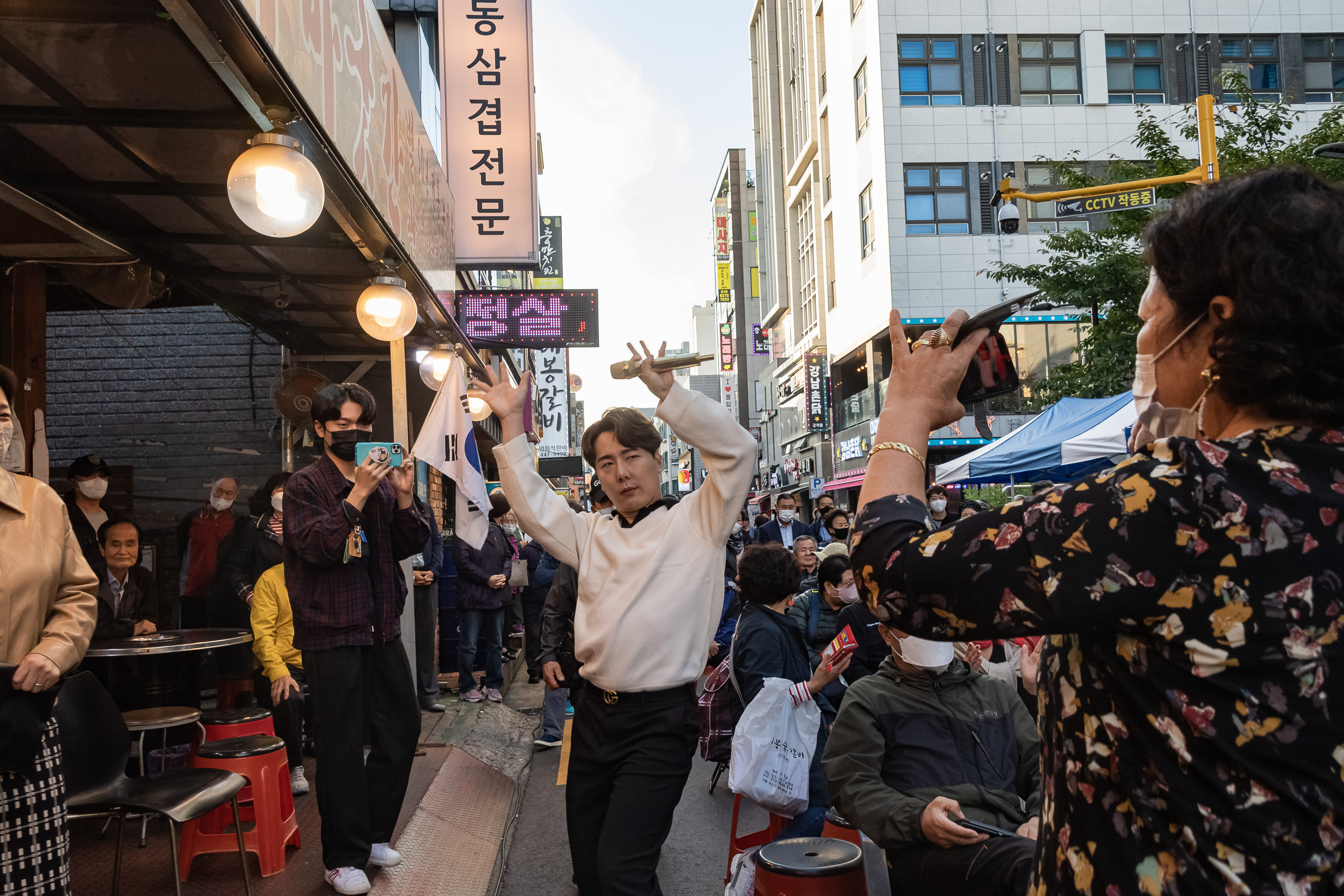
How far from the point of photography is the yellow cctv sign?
11328 mm

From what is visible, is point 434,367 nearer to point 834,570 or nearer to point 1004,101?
point 834,570

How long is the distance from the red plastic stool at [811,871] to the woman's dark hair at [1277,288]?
2156 millimetres

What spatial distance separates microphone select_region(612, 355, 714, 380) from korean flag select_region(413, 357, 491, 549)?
8.22ft

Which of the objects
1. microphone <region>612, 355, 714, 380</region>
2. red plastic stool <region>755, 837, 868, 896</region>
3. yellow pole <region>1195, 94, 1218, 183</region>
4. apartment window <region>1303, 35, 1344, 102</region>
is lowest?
red plastic stool <region>755, 837, 868, 896</region>

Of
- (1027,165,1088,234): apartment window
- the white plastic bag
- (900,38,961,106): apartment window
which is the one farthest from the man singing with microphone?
(900,38,961,106): apartment window

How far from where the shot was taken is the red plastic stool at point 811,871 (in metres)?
2.96

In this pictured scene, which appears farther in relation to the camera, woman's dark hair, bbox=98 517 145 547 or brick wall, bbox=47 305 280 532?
brick wall, bbox=47 305 280 532

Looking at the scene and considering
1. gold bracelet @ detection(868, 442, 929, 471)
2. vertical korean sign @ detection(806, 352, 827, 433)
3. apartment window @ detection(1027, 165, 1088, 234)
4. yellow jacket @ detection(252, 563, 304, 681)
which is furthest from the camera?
vertical korean sign @ detection(806, 352, 827, 433)

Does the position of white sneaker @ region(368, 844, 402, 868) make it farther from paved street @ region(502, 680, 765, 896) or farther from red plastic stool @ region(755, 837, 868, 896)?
red plastic stool @ region(755, 837, 868, 896)

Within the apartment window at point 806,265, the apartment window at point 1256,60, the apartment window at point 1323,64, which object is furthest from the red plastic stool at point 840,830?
the apartment window at point 806,265

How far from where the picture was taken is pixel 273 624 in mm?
5902

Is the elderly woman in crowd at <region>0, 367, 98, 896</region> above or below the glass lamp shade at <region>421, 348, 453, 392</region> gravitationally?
below

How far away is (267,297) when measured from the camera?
8.04 metres

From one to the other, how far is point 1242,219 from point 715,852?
519cm
